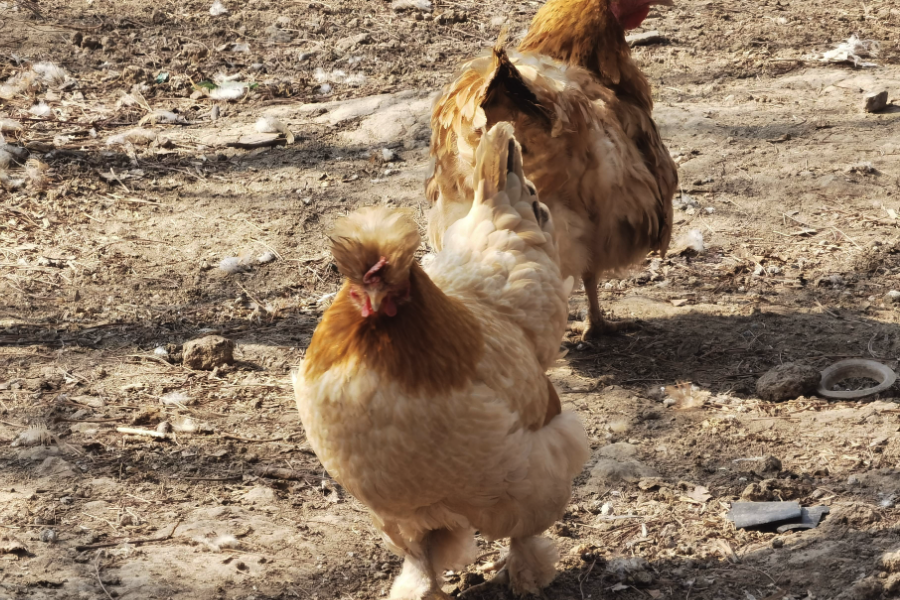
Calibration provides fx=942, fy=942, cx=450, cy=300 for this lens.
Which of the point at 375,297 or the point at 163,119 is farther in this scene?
the point at 163,119

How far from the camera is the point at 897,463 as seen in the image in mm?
3588

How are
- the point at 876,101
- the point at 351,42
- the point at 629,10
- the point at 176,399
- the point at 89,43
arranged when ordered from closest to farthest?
the point at 176,399 → the point at 629,10 → the point at 876,101 → the point at 89,43 → the point at 351,42

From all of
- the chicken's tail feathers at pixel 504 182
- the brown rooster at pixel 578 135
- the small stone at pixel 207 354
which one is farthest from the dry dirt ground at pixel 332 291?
the chicken's tail feathers at pixel 504 182

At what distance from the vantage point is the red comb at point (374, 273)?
2471mm

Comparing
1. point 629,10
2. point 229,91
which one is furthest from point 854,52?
point 229,91

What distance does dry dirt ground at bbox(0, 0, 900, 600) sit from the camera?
11.0 feet

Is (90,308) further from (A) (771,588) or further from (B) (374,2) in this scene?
(B) (374,2)

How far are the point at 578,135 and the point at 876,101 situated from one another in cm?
330

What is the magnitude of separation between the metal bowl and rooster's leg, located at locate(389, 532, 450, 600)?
2028mm

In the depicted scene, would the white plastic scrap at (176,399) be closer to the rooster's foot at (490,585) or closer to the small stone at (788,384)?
the rooster's foot at (490,585)

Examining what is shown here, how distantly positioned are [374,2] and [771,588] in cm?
653

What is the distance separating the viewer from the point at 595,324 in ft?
15.9

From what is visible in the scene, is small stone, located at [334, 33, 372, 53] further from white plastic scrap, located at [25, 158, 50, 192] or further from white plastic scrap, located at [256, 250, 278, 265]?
white plastic scrap, located at [256, 250, 278, 265]

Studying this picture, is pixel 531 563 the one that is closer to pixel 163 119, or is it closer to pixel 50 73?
pixel 163 119
